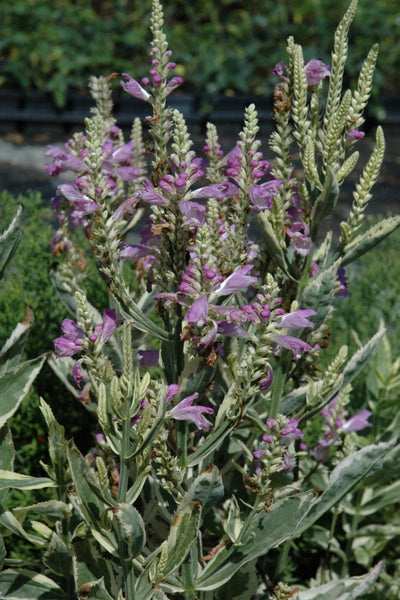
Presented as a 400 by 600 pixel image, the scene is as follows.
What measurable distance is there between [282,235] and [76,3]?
6.96 meters

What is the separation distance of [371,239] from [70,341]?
700 mm

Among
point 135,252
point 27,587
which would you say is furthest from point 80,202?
point 27,587

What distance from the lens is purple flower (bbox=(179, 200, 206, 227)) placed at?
1.65 metres

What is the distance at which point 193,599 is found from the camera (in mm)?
1963

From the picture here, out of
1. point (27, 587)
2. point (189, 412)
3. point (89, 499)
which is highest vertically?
point (189, 412)

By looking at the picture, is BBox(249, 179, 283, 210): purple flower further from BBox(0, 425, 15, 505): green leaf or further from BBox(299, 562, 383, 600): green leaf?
BBox(299, 562, 383, 600): green leaf

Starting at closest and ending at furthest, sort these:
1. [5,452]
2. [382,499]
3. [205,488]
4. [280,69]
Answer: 1. [205,488]
2. [280,69]
3. [5,452]
4. [382,499]

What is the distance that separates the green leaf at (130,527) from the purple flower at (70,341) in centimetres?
32

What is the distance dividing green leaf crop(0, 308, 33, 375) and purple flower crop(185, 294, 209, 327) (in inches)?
25.5

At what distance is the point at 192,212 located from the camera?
1.68 m

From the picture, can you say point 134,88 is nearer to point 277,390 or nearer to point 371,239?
point 371,239

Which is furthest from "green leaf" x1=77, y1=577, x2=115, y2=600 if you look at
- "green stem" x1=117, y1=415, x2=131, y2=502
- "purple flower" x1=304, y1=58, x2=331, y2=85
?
"purple flower" x1=304, y1=58, x2=331, y2=85

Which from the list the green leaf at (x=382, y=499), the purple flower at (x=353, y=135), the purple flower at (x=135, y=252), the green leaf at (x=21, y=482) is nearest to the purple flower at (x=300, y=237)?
the purple flower at (x=353, y=135)

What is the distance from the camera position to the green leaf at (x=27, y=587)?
2.01 m
